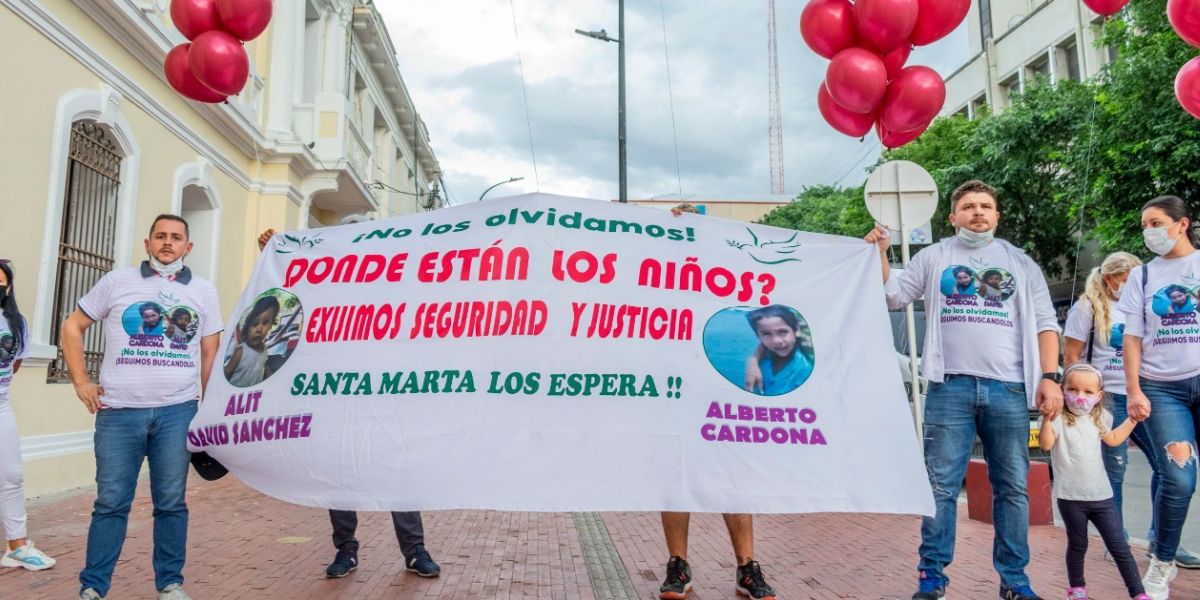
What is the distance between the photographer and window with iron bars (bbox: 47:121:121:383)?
8.18m

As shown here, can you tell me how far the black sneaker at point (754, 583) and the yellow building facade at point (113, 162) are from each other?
9.38 ft

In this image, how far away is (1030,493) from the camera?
6.22 metres

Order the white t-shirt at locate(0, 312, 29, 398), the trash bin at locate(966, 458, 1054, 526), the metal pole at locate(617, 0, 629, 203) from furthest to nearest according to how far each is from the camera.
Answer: the metal pole at locate(617, 0, 629, 203), the trash bin at locate(966, 458, 1054, 526), the white t-shirt at locate(0, 312, 29, 398)

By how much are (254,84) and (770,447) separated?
11848 mm

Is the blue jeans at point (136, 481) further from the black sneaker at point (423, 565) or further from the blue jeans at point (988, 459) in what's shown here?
the blue jeans at point (988, 459)

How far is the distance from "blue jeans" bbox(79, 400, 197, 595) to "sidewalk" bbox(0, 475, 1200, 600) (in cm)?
47

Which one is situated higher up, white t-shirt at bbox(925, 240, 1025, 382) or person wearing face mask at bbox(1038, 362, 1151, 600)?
white t-shirt at bbox(925, 240, 1025, 382)

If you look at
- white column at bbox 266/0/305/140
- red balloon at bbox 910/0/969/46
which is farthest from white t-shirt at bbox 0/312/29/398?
white column at bbox 266/0/305/140

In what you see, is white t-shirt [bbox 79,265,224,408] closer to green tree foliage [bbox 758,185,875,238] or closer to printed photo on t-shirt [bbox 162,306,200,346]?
printed photo on t-shirt [bbox 162,306,200,346]

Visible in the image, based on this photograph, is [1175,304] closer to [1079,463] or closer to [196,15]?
[1079,463]

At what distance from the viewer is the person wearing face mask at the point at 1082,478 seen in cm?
379

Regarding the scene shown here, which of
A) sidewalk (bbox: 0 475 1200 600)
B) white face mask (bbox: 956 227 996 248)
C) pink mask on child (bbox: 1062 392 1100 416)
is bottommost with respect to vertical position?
sidewalk (bbox: 0 475 1200 600)

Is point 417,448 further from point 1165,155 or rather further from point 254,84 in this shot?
point 1165,155

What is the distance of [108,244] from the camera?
8.98m
